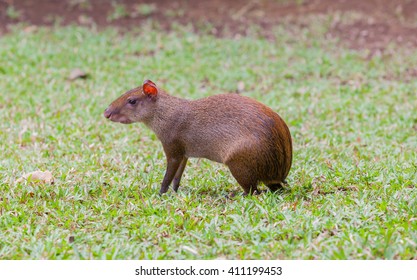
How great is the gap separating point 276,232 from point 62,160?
299 cm

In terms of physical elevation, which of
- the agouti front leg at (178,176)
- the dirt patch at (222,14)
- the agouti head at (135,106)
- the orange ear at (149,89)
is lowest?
the agouti front leg at (178,176)

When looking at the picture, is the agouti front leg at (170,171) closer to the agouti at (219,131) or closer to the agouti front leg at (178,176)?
the agouti at (219,131)

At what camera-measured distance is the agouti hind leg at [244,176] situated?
17.8 ft

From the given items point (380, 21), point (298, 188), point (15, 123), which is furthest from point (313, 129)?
point (380, 21)

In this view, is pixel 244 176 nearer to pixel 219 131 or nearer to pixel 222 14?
pixel 219 131

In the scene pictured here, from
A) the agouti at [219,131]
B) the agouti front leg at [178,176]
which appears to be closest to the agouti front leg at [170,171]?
the agouti at [219,131]

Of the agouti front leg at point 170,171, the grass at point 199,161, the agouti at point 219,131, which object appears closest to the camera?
the grass at point 199,161

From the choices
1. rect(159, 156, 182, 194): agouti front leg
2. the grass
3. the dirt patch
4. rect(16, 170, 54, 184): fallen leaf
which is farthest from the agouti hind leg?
the dirt patch

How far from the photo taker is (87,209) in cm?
532

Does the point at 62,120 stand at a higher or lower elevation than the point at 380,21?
lower

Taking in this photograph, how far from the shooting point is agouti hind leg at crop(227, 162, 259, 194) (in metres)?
5.43

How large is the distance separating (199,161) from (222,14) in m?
6.96

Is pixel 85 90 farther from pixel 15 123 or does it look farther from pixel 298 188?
pixel 298 188

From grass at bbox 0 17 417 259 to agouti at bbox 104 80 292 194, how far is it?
0.75 ft
